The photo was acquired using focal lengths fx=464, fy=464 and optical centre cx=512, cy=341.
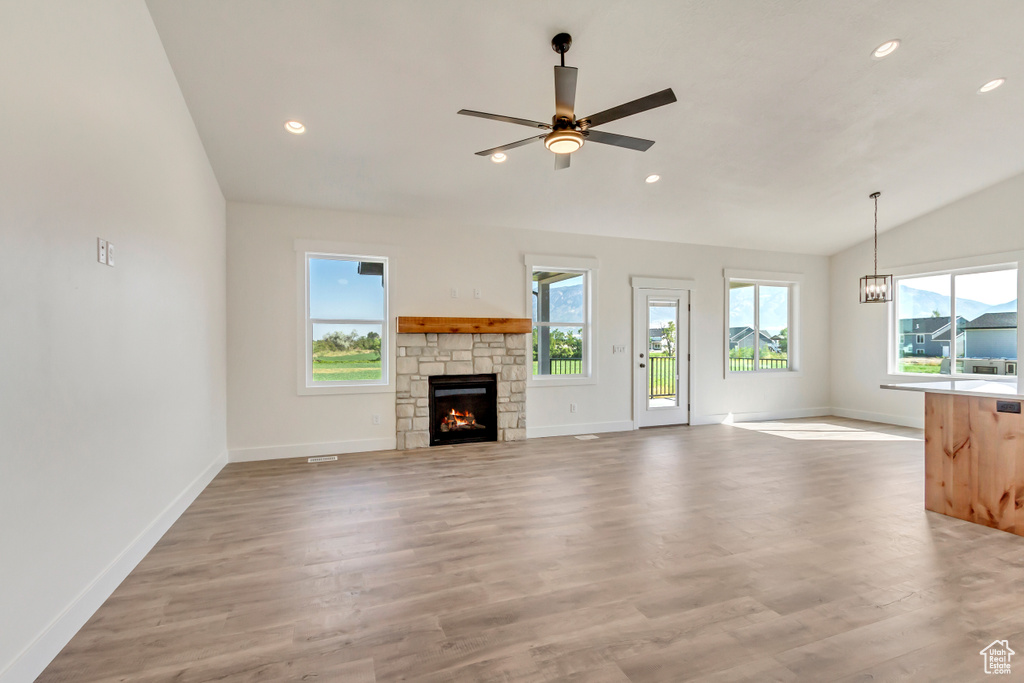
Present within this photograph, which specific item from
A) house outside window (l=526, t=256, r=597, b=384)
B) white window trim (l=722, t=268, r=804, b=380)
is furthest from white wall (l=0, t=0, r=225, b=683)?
white window trim (l=722, t=268, r=804, b=380)

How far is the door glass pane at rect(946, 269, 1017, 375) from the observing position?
564 cm

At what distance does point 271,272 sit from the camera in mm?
4934

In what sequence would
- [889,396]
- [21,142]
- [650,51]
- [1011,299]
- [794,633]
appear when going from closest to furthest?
[21,142] → [794,633] → [650,51] → [1011,299] → [889,396]

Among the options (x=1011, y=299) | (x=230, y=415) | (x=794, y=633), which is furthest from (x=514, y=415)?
(x=1011, y=299)

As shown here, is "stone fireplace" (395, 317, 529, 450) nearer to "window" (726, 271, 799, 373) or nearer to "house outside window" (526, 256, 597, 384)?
"house outside window" (526, 256, 597, 384)

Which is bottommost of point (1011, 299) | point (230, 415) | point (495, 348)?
point (230, 415)

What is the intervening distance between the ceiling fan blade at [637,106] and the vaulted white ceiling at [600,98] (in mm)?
771

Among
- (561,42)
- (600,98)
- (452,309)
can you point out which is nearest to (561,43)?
(561,42)

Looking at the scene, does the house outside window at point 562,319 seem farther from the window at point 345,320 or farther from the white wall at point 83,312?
the white wall at point 83,312

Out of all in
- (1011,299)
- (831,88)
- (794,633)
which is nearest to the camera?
(794,633)

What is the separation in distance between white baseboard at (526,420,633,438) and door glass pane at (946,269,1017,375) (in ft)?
14.6

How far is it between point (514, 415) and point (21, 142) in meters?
4.79

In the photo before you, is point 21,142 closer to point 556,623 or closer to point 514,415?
point 556,623

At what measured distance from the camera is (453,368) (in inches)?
218
